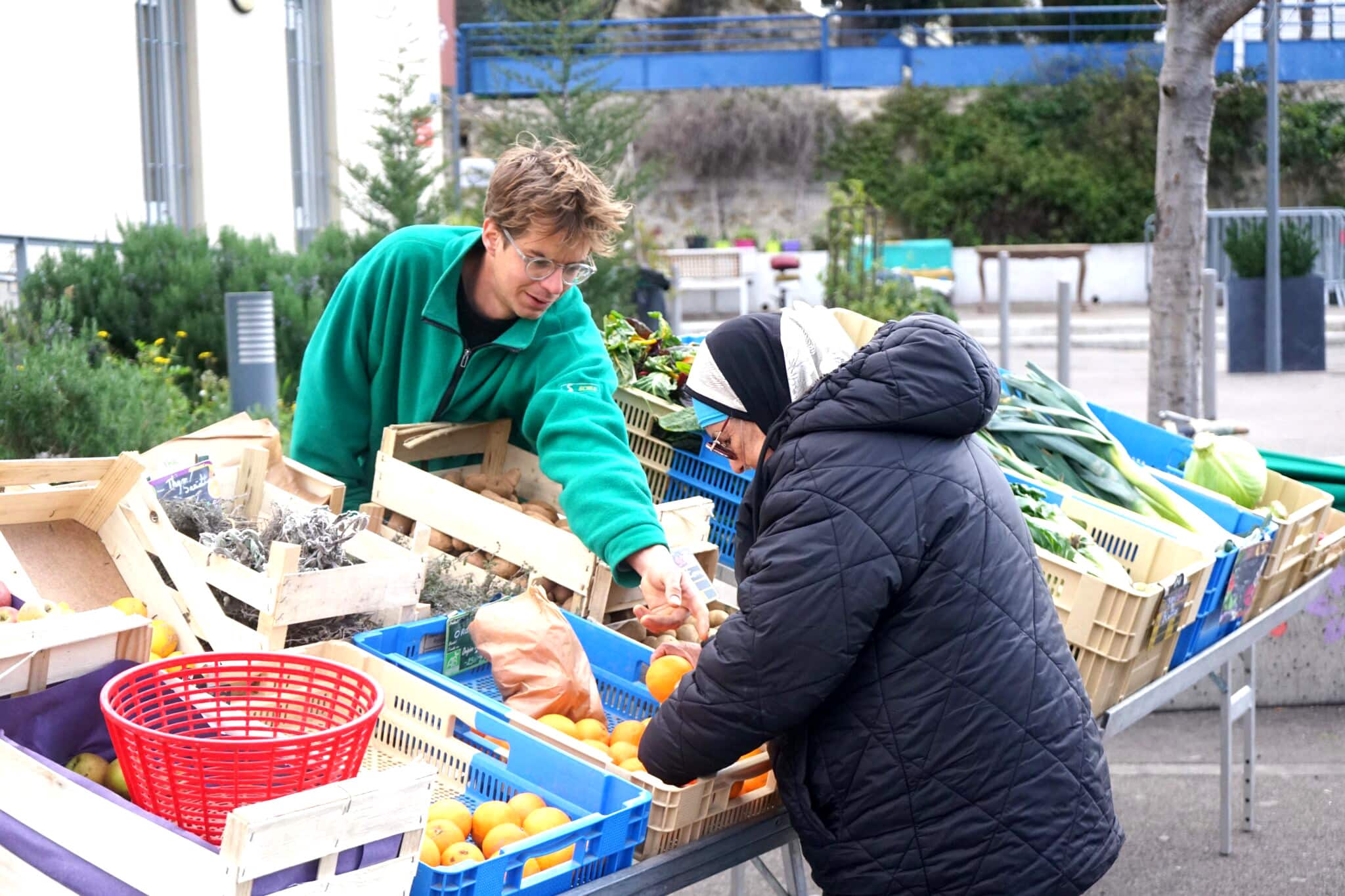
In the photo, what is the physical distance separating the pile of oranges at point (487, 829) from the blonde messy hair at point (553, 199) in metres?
1.22

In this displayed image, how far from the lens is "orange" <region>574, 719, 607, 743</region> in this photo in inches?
95.4

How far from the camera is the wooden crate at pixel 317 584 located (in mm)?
2357

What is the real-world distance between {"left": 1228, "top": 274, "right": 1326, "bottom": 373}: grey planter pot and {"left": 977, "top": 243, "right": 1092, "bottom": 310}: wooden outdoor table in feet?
23.6

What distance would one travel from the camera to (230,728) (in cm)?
201

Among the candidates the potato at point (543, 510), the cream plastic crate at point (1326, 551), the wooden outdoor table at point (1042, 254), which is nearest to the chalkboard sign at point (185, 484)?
the potato at point (543, 510)

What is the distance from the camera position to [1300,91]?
89.8 ft

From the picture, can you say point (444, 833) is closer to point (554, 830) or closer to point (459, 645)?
point (554, 830)

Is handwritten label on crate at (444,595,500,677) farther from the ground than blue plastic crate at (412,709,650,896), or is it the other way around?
handwritten label on crate at (444,595,500,677)

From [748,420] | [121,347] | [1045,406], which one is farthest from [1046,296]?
[748,420]

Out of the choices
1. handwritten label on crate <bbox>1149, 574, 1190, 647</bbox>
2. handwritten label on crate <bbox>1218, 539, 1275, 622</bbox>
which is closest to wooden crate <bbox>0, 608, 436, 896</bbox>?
handwritten label on crate <bbox>1149, 574, 1190, 647</bbox>

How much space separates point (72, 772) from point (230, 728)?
26 cm

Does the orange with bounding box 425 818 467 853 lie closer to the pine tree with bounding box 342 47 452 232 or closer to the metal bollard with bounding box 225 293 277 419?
the metal bollard with bounding box 225 293 277 419

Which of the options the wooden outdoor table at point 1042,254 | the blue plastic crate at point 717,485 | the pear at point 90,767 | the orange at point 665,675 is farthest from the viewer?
the wooden outdoor table at point 1042,254

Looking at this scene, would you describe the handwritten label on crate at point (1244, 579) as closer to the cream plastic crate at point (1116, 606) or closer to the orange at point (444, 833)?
the cream plastic crate at point (1116, 606)
